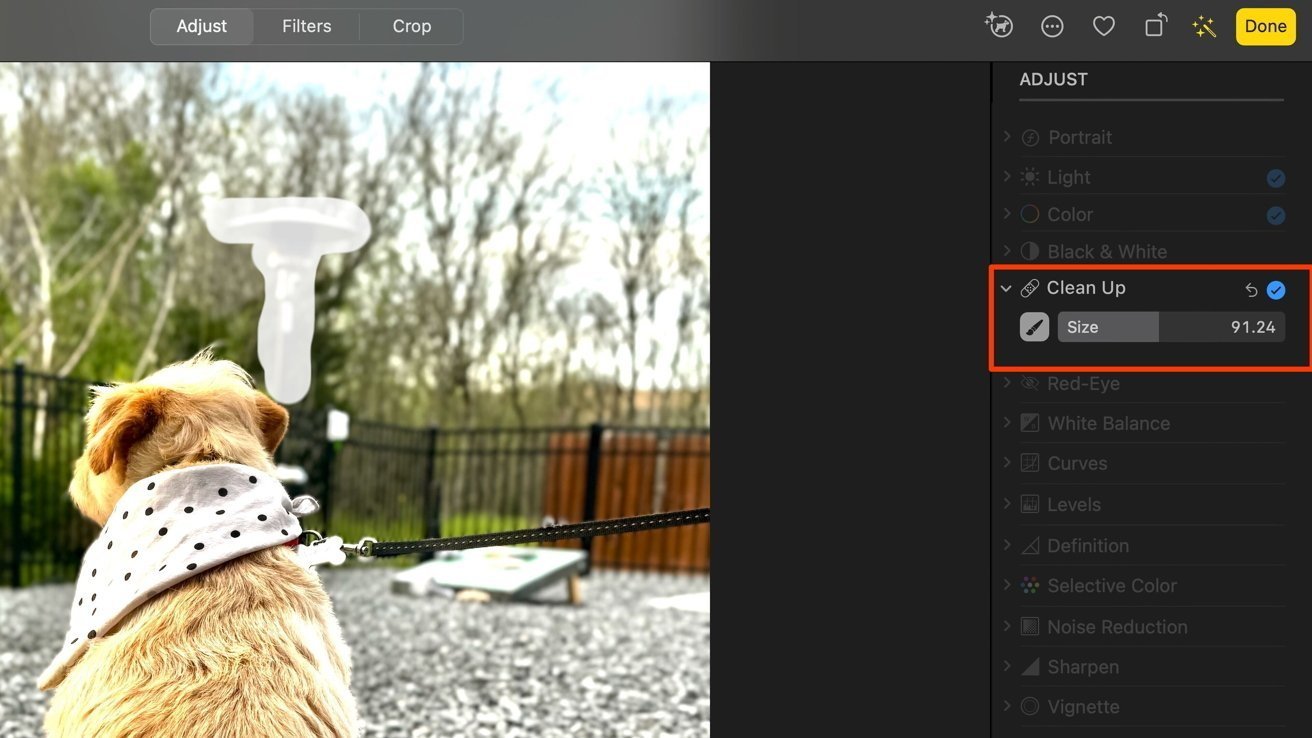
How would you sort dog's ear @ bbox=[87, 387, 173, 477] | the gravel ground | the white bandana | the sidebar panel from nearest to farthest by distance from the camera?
the sidebar panel, the white bandana, dog's ear @ bbox=[87, 387, 173, 477], the gravel ground

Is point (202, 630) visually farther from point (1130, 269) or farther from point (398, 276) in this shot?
point (398, 276)

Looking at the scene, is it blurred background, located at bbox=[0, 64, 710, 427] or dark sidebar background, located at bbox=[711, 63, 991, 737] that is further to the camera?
blurred background, located at bbox=[0, 64, 710, 427]

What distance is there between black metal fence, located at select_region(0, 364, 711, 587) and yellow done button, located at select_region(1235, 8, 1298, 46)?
448 inches

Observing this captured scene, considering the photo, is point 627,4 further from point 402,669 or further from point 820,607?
point 402,669

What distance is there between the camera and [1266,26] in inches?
68.9

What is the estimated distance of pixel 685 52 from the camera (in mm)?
1844

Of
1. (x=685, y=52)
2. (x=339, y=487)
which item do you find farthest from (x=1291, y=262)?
A: (x=339, y=487)

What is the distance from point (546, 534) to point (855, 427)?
90cm

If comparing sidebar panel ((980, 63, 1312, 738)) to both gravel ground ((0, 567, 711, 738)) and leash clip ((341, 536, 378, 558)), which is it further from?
gravel ground ((0, 567, 711, 738))

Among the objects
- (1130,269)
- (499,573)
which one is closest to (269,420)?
(1130,269)

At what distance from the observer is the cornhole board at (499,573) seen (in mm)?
9148

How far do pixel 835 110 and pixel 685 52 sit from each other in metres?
0.30

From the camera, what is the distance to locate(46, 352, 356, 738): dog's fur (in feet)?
6.23

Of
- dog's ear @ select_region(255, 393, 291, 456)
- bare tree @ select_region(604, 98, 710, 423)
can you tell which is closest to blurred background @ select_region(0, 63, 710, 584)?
bare tree @ select_region(604, 98, 710, 423)
